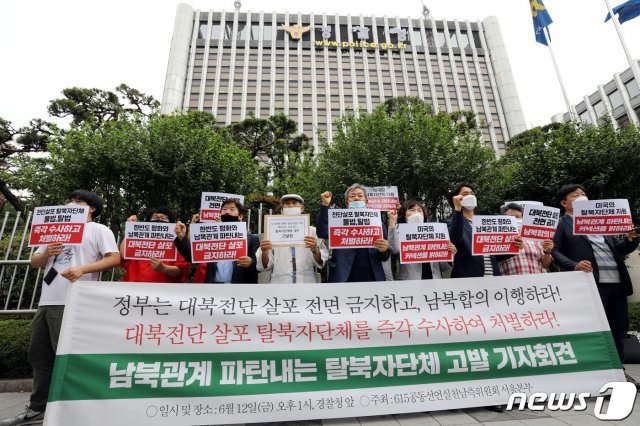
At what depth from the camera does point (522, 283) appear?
302 centimetres

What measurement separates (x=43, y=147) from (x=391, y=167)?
18.1 meters

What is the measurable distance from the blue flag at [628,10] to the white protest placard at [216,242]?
18184mm

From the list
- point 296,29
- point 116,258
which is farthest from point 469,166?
point 296,29

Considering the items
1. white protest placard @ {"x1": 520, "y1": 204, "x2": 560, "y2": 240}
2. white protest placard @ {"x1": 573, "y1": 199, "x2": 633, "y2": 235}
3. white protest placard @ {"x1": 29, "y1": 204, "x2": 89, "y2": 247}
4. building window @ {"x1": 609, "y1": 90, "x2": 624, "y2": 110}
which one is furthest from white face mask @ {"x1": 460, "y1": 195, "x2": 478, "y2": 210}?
building window @ {"x1": 609, "y1": 90, "x2": 624, "y2": 110}

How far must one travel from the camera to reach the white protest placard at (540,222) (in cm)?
337

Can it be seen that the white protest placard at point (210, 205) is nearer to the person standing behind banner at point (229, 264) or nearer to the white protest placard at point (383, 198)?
the person standing behind banner at point (229, 264)

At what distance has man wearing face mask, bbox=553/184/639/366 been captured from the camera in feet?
10.7

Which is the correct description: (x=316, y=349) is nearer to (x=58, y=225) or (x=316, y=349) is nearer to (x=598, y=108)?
(x=58, y=225)

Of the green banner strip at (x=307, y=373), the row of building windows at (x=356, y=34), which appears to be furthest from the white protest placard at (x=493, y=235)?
the row of building windows at (x=356, y=34)

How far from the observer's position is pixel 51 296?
9.23 feet

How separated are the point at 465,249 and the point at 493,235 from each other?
293 millimetres

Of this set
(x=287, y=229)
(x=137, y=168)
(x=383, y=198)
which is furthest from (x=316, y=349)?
(x=137, y=168)

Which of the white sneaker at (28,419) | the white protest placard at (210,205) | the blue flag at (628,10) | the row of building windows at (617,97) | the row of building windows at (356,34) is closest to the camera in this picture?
the white sneaker at (28,419)

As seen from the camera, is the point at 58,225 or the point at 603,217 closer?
the point at 58,225
